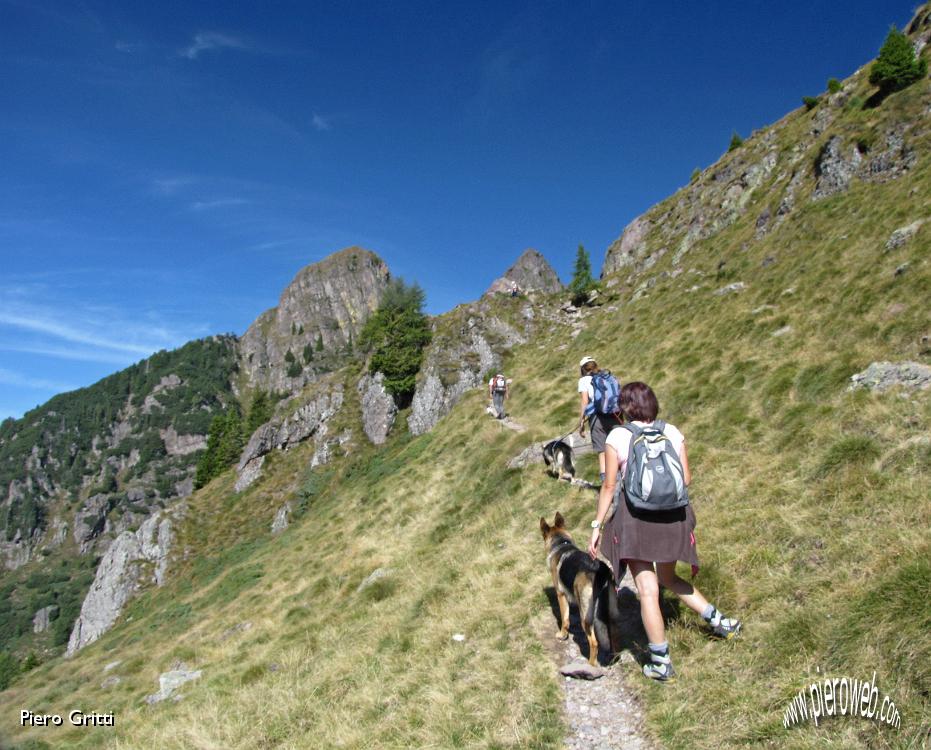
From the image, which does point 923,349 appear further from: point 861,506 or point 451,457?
point 451,457

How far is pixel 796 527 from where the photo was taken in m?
6.06

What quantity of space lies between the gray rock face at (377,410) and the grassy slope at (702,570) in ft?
59.0

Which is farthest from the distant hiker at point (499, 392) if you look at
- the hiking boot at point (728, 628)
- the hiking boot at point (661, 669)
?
the hiking boot at point (661, 669)

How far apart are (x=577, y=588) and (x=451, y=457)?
14.3m

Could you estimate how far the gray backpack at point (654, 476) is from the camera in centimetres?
450

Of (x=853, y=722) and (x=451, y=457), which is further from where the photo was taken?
(x=451, y=457)

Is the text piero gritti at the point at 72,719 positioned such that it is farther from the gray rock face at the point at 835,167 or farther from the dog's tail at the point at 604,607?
the gray rock face at the point at 835,167

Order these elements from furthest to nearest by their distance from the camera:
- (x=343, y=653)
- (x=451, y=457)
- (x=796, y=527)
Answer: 1. (x=451, y=457)
2. (x=343, y=653)
3. (x=796, y=527)

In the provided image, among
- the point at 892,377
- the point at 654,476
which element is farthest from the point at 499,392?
the point at 654,476

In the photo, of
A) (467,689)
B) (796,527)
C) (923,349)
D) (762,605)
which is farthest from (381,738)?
(923,349)

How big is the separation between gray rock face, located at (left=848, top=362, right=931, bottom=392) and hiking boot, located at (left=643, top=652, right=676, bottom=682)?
22.3 feet

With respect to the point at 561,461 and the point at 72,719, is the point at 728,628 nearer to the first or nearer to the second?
the point at 561,461

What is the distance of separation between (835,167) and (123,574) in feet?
192

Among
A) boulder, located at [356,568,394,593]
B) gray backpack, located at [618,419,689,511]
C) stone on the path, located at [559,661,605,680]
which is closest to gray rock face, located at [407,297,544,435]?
boulder, located at [356,568,394,593]
